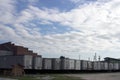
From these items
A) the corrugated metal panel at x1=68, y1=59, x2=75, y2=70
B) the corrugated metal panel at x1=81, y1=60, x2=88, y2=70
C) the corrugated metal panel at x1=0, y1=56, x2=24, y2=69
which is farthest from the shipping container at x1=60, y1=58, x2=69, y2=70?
the corrugated metal panel at x1=0, y1=56, x2=24, y2=69

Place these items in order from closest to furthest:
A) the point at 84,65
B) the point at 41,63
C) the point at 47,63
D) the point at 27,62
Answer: the point at 27,62 → the point at 41,63 → the point at 47,63 → the point at 84,65

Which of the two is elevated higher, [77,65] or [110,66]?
[77,65]

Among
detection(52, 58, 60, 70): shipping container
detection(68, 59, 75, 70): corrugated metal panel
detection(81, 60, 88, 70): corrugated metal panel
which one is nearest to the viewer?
detection(52, 58, 60, 70): shipping container

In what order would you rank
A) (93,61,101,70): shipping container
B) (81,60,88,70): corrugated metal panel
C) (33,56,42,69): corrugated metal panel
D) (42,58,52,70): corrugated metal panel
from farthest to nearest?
1. (93,61,101,70): shipping container
2. (81,60,88,70): corrugated metal panel
3. (42,58,52,70): corrugated metal panel
4. (33,56,42,69): corrugated metal panel

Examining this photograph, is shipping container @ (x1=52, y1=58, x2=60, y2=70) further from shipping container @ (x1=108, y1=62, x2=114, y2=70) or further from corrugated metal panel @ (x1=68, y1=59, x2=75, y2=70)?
shipping container @ (x1=108, y1=62, x2=114, y2=70)

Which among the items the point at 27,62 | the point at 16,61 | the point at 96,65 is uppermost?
the point at 16,61

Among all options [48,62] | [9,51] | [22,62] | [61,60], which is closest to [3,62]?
[22,62]

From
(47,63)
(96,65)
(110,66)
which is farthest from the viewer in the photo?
(110,66)

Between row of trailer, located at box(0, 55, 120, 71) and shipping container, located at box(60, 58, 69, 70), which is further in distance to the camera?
shipping container, located at box(60, 58, 69, 70)

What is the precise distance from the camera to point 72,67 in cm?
5694

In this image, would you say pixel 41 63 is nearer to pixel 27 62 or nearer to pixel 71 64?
pixel 27 62

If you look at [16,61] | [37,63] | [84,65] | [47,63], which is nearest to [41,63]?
[37,63]

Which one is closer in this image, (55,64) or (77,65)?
(55,64)

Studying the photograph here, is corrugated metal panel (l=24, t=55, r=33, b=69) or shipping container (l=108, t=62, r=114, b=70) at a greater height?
corrugated metal panel (l=24, t=55, r=33, b=69)
